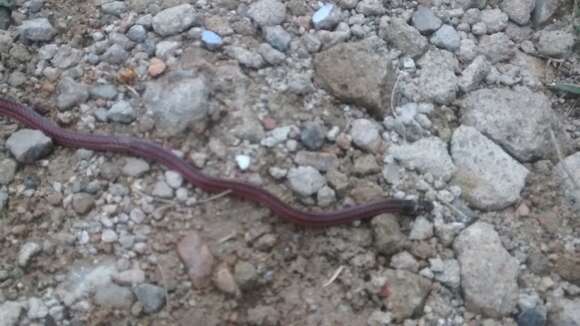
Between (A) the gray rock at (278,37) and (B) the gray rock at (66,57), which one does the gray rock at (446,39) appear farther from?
(B) the gray rock at (66,57)

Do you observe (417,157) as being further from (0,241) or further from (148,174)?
(0,241)

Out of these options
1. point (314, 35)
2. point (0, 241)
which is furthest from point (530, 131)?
point (0, 241)

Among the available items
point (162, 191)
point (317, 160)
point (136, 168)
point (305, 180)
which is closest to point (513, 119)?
point (317, 160)

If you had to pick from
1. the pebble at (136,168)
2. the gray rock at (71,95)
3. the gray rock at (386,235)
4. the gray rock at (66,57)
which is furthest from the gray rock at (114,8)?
the gray rock at (386,235)

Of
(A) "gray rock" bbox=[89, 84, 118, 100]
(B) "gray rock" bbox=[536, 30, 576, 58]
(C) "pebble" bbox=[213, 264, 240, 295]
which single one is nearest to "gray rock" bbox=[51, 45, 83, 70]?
(A) "gray rock" bbox=[89, 84, 118, 100]

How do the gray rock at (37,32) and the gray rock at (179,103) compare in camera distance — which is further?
the gray rock at (37,32)

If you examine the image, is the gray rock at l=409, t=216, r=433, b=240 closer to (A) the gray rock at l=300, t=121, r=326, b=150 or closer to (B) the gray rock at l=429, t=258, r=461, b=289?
(B) the gray rock at l=429, t=258, r=461, b=289

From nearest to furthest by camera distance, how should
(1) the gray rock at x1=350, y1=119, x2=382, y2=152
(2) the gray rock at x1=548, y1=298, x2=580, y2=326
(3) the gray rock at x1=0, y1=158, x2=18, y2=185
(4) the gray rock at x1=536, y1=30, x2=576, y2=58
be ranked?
(2) the gray rock at x1=548, y1=298, x2=580, y2=326, (3) the gray rock at x1=0, y1=158, x2=18, y2=185, (1) the gray rock at x1=350, y1=119, x2=382, y2=152, (4) the gray rock at x1=536, y1=30, x2=576, y2=58
